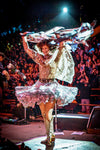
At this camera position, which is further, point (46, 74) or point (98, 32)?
point (98, 32)

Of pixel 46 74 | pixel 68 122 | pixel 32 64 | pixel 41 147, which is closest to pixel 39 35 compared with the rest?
pixel 46 74

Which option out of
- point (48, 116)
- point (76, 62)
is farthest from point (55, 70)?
point (76, 62)

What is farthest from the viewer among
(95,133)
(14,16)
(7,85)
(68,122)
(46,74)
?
(7,85)

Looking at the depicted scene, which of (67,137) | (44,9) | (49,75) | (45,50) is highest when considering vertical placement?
(44,9)

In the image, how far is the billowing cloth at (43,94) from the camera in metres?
2.58

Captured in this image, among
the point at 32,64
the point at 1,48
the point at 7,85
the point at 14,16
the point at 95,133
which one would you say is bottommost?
the point at 95,133

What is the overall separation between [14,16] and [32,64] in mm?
2229

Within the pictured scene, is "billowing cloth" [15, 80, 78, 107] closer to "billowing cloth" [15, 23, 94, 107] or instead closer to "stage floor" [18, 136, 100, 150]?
"billowing cloth" [15, 23, 94, 107]

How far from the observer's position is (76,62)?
234 inches

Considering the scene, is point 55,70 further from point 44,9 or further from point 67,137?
point 44,9

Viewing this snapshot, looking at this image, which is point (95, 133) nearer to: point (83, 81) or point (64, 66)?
point (64, 66)

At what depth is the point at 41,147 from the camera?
9.11ft

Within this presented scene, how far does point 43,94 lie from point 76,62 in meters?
3.57

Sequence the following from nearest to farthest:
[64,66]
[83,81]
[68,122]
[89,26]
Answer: [89,26] → [64,66] → [68,122] → [83,81]
